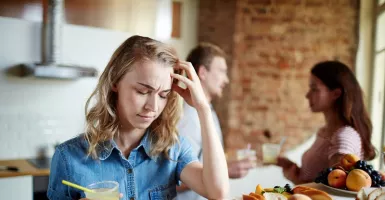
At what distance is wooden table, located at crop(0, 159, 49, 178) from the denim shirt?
1.43 meters

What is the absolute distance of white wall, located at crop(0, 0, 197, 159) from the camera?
8.50 feet

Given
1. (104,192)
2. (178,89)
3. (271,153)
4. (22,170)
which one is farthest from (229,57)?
(104,192)

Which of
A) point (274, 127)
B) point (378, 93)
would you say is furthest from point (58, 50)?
point (378, 93)

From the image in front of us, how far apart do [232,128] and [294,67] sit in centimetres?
66

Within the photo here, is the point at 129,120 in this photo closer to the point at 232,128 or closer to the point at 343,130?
the point at 343,130

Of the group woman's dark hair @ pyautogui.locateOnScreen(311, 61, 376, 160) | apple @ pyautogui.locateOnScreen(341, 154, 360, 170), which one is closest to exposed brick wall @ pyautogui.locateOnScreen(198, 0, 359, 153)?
woman's dark hair @ pyautogui.locateOnScreen(311, 61, 376, 160)

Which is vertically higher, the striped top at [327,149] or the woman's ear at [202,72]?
the woman's ear at [202,72]

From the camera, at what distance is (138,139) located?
1.06 metres

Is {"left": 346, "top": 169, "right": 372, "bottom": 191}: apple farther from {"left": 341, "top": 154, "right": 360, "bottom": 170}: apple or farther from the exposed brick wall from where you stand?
the exposed brick wall

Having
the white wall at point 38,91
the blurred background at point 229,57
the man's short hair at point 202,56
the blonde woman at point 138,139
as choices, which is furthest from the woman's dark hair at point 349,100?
the white wall at point 38,91

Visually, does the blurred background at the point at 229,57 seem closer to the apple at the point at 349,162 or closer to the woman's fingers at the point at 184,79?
the apple at the point at 349,162

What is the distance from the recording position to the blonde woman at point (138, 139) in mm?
948

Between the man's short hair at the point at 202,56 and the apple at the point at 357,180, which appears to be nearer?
the apple at the point at 357,180

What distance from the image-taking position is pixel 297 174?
1569 mm
